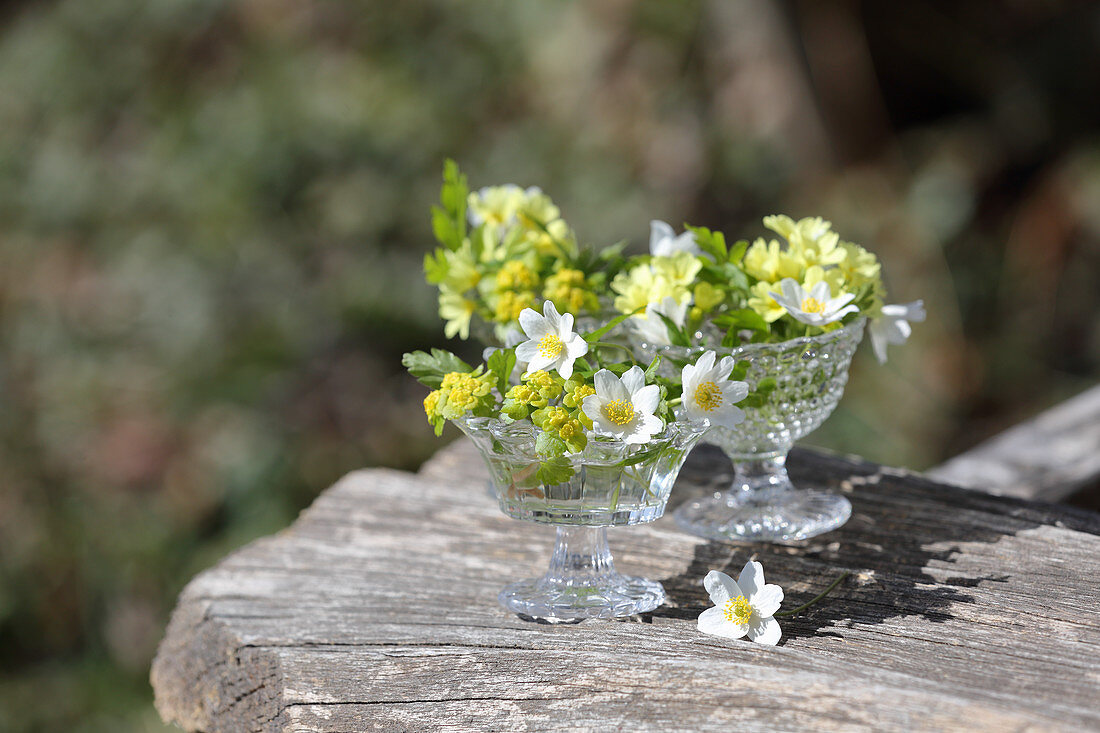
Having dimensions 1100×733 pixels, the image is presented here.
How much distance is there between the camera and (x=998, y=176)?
4.45 metres

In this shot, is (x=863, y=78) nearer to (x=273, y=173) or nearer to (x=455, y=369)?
(x=273, y=173)

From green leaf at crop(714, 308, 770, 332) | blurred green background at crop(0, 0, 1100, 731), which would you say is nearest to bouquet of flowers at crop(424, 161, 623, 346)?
green leaf at crop(714, 308, 770, 332)

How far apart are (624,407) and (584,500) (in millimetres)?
135

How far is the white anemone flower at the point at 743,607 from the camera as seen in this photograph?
1.07 m

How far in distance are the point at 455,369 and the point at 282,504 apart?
2413mm

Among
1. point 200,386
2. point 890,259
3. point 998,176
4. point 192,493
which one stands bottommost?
point 192,493

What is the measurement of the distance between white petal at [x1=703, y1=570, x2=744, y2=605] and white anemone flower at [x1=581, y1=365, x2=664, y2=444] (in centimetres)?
17

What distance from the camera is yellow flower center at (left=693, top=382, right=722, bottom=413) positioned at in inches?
42.6

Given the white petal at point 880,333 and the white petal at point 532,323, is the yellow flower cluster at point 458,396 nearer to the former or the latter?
the white petal at point 532,323

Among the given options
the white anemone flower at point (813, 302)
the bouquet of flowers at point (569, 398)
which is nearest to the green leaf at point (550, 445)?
the bouquet of flowers at point (569, 398)

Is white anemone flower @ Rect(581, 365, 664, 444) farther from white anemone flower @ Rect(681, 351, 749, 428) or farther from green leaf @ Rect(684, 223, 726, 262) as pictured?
green leaf @ Rect(684, 223, 726, 262)

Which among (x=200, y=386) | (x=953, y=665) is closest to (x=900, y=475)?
(x=953, y=665)

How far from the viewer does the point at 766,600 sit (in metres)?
1.08

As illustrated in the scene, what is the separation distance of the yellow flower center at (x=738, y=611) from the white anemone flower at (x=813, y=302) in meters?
0.32
